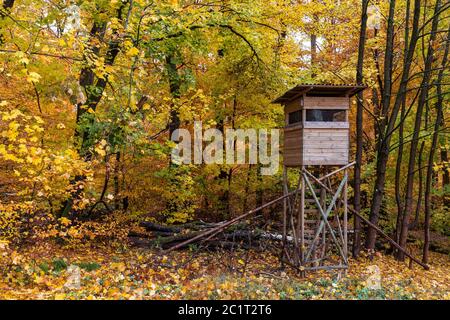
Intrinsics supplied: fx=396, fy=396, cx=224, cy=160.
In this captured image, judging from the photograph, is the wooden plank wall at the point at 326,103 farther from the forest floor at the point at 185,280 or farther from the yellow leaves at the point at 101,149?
the yellow leaves at the point at 101,149

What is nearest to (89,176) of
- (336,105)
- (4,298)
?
(4,298)

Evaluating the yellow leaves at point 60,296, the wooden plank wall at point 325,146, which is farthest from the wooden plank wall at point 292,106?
the yellow leaves at point 60,296

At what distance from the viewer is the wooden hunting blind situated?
31.3ft

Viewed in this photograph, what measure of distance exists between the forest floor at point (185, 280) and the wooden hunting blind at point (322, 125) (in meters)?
2.89

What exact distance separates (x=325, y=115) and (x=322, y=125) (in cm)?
31

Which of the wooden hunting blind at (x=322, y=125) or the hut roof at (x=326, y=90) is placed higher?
the hut roof at (x=326, y=90)

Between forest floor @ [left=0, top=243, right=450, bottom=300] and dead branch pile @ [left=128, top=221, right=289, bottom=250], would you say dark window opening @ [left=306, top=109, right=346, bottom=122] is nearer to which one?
forest floor @ [left=0, top=243, right=450, bottom=300]

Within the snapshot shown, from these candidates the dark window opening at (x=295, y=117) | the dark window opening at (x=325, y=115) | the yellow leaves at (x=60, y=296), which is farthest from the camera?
the dark window opening at (x=295, y=117)

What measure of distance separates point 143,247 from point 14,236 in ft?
11.8

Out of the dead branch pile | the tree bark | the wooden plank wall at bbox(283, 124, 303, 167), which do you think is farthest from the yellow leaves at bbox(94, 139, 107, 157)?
the tree bark

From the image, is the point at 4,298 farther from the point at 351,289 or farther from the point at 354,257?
the point at 354,257

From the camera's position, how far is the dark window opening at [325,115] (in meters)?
9.69

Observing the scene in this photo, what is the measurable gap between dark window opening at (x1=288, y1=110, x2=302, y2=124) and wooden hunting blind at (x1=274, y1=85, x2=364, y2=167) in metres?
0.02

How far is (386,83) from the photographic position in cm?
1229
